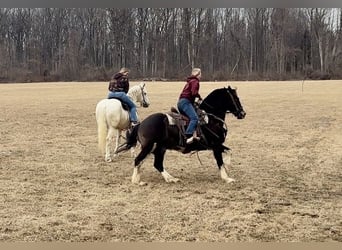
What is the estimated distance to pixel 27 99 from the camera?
21.9 meters

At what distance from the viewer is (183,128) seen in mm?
6160

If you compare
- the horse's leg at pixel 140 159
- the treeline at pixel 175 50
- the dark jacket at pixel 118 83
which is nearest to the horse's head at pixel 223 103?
the treeline at pixel 175 50

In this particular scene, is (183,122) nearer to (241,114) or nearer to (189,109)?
(189,109)

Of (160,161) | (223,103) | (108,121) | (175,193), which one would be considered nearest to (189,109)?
(223,103)

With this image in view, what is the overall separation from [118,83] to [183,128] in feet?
7.06

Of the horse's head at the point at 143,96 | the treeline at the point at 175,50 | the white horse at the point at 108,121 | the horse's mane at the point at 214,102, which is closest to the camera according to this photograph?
the treeline at the point at 175,50

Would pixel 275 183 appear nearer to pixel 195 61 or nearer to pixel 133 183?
pixel 133 183

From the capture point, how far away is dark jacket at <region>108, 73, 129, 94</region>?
781cm

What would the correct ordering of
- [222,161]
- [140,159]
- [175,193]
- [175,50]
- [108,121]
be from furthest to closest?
[108,121] < [175,50] < [222,161] < [140,159] < [175,193]

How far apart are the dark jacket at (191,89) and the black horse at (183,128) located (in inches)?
11.3

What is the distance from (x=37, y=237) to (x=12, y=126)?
1053 centimetres

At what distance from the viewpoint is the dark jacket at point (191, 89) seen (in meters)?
5.95

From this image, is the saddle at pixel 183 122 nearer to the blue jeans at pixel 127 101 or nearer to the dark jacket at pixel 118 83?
the blue jeans at pixel 127 101

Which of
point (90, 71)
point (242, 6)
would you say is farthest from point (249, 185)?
point (90, 71)
